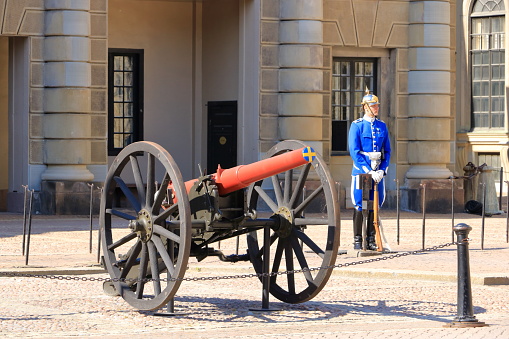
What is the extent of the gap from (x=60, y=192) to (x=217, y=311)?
1137 cm

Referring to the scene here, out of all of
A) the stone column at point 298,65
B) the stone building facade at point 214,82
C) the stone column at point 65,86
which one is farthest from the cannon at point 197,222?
the stone column at point 298,65

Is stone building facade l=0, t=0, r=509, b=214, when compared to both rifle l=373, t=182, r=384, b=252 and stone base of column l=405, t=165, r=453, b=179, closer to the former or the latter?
stone base of column l=405, t=165, r=453, b=179

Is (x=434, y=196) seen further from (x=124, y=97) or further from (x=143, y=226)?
(x=143, y=226)

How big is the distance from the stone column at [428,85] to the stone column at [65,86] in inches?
247

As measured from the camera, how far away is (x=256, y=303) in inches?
452

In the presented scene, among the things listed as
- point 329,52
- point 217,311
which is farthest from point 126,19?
point 217,311

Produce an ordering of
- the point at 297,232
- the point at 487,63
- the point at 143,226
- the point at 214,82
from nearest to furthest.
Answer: the point at 143,226 < the point at 297,232 < the point at 214,82 < the point at 487,63

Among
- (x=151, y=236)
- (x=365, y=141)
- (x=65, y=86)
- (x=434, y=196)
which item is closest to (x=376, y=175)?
(x=365, y=141)

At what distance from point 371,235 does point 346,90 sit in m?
9.61

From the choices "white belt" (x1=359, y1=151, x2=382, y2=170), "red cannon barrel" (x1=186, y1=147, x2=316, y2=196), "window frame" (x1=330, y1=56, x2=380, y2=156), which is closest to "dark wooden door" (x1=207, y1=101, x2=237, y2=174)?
"window frame" (x1=330, y1=56, x2=380, y2=156)

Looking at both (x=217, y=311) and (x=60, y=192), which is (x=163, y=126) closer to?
(x=60, y=192)

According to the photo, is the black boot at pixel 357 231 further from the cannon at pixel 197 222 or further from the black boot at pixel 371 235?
the cannon at pixel 197 222

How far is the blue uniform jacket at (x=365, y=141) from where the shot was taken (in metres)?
15.5

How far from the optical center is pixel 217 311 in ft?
36.1
